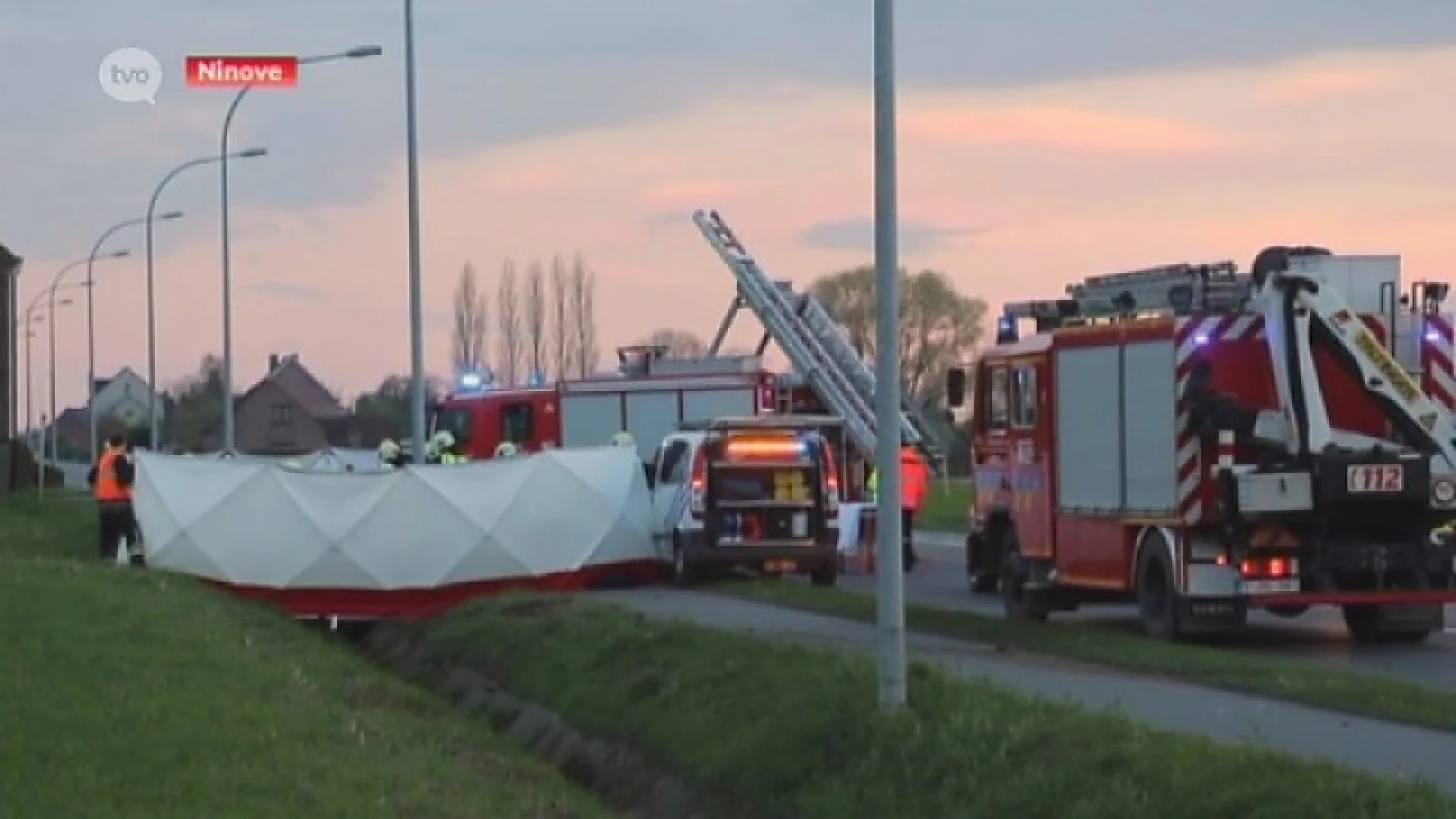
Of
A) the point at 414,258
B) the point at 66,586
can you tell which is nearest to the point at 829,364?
the point at 414,258

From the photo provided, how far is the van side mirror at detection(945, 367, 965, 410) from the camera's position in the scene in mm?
27375

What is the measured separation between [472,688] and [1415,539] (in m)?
7.68

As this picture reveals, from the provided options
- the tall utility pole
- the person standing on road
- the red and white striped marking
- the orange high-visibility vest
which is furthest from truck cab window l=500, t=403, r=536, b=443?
the tall utility pole

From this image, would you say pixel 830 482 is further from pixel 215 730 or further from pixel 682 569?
pixel 215 730

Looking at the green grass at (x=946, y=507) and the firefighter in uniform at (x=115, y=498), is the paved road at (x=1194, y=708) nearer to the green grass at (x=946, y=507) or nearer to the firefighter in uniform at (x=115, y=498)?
the firefighter in uniform at (x=115, y=498)

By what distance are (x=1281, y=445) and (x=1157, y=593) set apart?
5.60ft

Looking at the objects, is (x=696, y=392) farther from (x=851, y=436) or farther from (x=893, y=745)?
(x=893, y=745)

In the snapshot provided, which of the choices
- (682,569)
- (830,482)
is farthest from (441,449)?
(830,482)

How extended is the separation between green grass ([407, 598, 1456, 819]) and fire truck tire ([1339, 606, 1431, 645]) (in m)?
6.44

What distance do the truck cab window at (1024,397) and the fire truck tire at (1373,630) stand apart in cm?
352

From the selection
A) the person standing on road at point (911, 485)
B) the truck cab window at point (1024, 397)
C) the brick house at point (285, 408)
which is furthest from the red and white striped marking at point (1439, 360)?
the brick house at point (285, 408)

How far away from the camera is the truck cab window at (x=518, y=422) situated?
41875mm

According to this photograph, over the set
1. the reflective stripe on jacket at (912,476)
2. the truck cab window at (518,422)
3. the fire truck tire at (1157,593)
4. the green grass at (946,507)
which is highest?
the truck cab window at (518,422)

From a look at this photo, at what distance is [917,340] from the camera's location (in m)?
99.9
